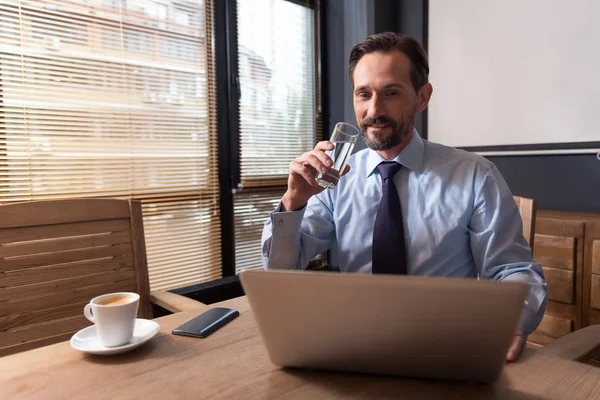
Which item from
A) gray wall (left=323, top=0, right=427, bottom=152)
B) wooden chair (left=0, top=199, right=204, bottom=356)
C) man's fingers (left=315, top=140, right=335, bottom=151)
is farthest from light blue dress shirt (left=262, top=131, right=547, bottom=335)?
gray wall (left=323, top=0, right=427, bottom=152)

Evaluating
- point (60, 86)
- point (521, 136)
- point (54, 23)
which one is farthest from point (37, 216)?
point (521, 136)

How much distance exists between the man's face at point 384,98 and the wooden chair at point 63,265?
0.71 meters

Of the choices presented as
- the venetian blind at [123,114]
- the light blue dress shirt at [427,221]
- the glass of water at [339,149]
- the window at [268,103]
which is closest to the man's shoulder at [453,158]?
the light blue dress shirt at [427,221]

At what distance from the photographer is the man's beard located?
134 centimetres

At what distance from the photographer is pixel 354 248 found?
137cm

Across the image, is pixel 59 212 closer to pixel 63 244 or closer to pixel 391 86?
pixel 63 244

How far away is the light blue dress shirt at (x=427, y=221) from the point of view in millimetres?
1213

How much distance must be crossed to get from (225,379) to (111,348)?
24cm

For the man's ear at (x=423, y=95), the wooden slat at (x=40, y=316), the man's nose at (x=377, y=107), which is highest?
the man's ear at (x=423, y=95)

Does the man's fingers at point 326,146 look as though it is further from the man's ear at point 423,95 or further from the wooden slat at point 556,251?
the wooden slat at point 556,251

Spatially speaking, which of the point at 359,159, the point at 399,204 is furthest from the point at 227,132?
the point at 399,204

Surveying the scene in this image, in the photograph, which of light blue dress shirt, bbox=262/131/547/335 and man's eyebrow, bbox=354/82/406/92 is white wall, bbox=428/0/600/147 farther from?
man's eyebrow, bbox=354/82/406/92

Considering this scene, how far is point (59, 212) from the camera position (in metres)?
1.27

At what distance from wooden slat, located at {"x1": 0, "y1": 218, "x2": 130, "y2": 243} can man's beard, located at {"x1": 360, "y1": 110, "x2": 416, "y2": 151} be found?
77 cm
